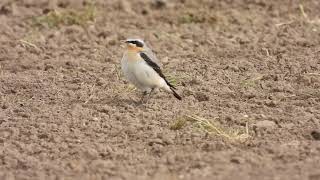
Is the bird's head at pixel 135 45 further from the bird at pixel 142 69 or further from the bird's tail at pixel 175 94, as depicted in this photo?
the bird's tail at pixel 175 94

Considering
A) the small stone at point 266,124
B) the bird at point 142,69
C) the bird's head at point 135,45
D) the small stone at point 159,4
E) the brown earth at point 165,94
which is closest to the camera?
the brown earth at point 165,94

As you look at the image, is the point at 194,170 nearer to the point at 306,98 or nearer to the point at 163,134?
the point at 163,134

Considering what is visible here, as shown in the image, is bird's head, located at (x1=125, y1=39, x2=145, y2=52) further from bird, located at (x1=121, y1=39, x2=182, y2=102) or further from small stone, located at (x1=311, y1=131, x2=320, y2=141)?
small stone, located at (x1=311, y1=131, x2=320, y2=141)

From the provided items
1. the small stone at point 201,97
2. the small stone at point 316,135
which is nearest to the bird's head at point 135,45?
the small stone at point 201,97

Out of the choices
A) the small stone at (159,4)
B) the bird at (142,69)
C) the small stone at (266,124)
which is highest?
the small stone at (159,4)

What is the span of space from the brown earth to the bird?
9.7 inches

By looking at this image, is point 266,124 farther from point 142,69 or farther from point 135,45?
point 135,45

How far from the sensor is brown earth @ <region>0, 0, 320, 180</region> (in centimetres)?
750

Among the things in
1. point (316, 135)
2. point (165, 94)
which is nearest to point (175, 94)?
point (165, 94)

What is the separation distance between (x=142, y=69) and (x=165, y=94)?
2.57ft

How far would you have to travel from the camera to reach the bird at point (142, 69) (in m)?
9.22

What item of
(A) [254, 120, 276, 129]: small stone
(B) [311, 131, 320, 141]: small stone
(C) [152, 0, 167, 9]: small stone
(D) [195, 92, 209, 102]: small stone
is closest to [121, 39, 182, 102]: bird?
(D) [195, 92, 209, 102]: small stone

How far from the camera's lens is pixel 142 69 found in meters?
9.23

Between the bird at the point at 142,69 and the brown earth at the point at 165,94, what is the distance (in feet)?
0.81
